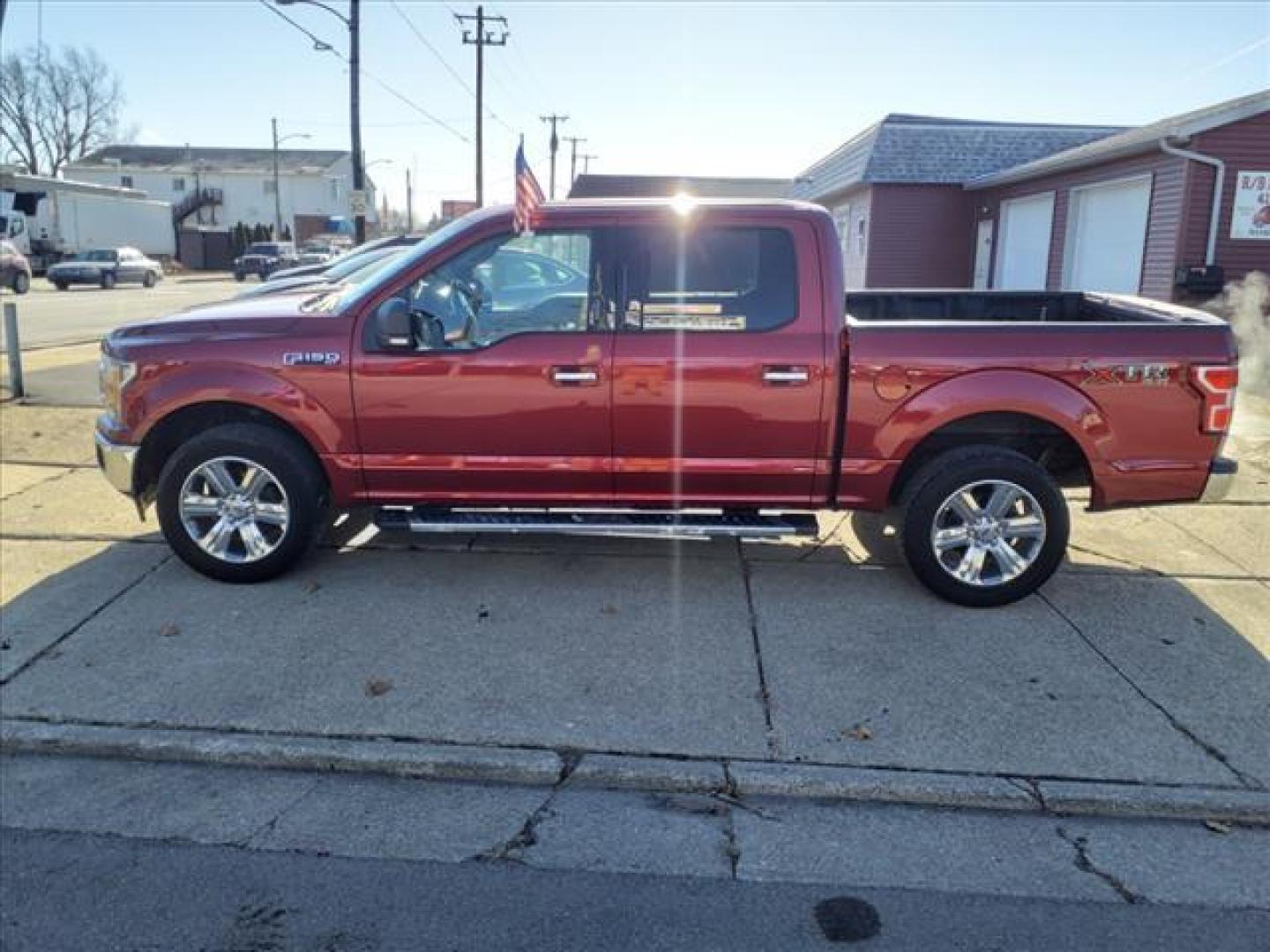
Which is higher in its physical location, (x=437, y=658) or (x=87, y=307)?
(x=87, y=307)

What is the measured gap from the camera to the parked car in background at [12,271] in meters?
29.1

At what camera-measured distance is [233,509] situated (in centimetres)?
514

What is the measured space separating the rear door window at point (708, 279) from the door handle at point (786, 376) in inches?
8.7

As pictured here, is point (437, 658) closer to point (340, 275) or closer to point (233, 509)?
point (233, 509)

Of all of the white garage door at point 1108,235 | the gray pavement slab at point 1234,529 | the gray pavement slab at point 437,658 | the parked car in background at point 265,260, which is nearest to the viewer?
the gray pavement slab at point 437,658

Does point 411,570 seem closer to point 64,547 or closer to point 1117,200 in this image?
point 64,547

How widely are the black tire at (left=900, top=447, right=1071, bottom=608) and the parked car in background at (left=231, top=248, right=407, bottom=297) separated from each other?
6284 mm

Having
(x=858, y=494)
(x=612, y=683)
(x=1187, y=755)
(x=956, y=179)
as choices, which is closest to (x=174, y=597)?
(x=612, y=683)

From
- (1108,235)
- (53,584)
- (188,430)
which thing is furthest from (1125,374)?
(1108,235)

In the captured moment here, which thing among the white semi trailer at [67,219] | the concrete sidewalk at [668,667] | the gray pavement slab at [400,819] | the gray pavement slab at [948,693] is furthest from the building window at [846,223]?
the white semi trailer at [67,219]

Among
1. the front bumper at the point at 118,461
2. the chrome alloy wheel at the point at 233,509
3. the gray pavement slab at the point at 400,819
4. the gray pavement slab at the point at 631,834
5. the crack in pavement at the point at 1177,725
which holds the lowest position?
the gray pavement slab at the point at 400,819

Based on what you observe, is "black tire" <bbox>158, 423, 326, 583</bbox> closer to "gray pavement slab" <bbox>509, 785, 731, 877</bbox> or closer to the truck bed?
"gray pavement slab" <bbox>509, 785, 731, 877</bbox>

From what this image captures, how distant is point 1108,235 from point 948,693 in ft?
45.9

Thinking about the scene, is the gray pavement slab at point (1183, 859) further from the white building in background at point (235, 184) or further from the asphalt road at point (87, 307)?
the white building in background at point (235, 184)
